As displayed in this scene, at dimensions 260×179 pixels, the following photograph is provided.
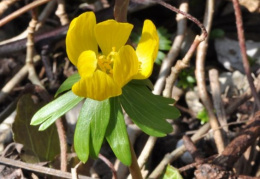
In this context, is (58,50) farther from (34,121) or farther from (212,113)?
(34,121)

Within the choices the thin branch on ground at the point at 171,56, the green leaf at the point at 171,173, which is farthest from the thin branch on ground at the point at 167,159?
the thin branch on ground at the point at 171,56

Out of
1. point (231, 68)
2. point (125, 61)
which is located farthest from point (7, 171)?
point (231, 68)

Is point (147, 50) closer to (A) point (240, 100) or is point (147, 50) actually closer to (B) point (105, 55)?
(B) point (105, 55)

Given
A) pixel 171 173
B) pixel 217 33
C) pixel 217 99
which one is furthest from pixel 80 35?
pixel 217 33

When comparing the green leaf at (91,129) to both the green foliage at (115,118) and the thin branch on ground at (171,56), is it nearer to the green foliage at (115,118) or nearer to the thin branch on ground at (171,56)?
the green foliage at (115,118)

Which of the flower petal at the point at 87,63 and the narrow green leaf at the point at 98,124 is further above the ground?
the flower petal at the point at 87,63

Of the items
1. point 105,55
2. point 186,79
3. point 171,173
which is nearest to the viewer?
point 105,55

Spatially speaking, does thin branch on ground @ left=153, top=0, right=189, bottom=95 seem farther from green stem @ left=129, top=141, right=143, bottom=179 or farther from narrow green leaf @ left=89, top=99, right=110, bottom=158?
narrow green leaf @ left=89, top=99, right=110, bottom=158
